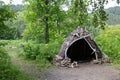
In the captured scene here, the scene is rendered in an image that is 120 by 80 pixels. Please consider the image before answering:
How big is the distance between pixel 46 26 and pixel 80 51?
798 cm

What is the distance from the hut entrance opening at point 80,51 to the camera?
16.0 metres

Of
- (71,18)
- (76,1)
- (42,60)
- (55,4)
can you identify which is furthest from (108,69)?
(71,18)

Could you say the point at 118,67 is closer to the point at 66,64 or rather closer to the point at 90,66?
the point at 90,66

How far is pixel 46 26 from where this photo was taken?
24.1 m

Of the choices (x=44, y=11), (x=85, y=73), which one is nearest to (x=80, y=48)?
(x=85, y=73)

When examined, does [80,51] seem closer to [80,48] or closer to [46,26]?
[80,48]

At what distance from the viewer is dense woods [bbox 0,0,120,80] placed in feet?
25.4

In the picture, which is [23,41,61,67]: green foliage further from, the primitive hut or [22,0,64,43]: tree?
[22,0,64,43]: tree

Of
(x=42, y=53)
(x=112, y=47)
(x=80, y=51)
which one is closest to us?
(x=42, y=53)

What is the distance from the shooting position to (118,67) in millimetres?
13125

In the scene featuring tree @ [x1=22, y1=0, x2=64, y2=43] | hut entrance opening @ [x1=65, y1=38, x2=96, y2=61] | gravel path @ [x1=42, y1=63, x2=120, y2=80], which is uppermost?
tree @ [x1=22, y1=0, x2=64, y2=43]

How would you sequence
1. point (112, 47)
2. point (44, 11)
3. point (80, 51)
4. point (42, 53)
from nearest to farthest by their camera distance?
point (42, 53) → point (80, 51) → point (112, 47) → point (44, 11)

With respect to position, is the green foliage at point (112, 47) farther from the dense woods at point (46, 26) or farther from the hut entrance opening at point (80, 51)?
the hut entrance opening at point (80, 51)

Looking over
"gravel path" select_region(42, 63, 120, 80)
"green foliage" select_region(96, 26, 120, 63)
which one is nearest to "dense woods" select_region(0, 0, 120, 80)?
"green foliage" select_region(96, 26, 120, 63)
